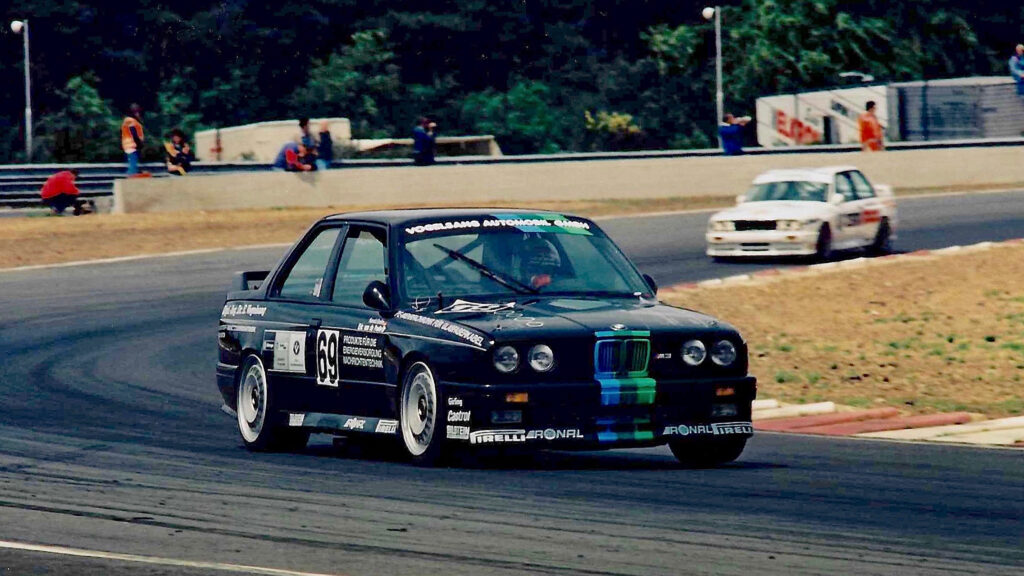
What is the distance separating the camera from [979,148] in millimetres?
38906

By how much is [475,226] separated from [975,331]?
302 inches

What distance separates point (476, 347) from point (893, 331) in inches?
339

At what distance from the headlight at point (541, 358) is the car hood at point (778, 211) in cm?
1566

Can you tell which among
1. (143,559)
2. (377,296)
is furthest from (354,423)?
(143,559)

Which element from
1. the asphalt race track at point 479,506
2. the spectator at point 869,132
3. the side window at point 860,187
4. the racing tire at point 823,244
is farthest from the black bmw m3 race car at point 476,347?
the spectator at point 869,132

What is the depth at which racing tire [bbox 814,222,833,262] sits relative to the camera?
24.9 metres

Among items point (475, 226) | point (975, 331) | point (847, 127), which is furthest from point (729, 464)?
point (847, 127)

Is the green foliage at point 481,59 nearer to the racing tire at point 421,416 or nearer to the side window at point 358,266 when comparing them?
the side window at point 358,266

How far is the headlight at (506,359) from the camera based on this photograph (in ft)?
31.5

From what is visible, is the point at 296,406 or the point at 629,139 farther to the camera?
the point at 629,139

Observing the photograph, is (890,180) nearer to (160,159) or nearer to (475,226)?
(160,159)

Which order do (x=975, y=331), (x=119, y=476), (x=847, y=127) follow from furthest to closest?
(x=847, y=127) → (x=975, y=331) → (x=119, y=476)

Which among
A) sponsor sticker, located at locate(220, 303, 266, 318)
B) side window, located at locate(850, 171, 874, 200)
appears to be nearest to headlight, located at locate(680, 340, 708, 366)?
sponsor sticker, located at locate(220, 303, 266, 318)

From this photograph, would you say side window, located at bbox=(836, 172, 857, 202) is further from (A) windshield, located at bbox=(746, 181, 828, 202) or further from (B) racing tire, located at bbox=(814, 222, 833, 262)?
(B) racing tire, located at bbox=(814, 222, 833, 262)
